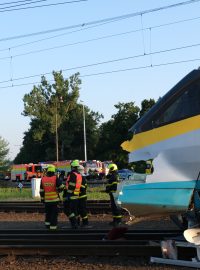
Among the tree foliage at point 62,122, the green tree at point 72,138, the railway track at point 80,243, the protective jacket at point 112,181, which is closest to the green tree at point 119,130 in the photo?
the tree foliage at point 62,122

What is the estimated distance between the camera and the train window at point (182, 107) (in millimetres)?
7926

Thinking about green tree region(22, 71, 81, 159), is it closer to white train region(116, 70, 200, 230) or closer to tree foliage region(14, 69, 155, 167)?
tree foliage region(14, 69, 155, 167)

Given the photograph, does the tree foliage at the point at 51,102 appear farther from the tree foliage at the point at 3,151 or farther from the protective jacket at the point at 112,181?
the protective jacket at the point at 112,181

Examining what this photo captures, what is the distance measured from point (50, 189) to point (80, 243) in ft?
10.3

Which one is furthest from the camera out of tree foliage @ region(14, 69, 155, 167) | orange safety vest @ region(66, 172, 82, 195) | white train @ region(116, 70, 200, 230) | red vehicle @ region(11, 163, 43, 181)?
tree foliage @ region(14, 69, 155, 167)

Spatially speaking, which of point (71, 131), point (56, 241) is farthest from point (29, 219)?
point (71, 131)

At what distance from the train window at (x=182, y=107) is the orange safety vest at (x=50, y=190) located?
5306mm

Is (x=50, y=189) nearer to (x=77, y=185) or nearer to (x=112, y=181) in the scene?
(x=77, y=185)

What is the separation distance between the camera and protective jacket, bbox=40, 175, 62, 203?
42.2ft

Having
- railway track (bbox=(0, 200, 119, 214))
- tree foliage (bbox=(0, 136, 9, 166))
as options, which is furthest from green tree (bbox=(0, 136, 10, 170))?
railway track (bbox=(0, 200, 119, 214))

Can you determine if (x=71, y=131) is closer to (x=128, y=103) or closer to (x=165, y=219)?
(x=128, y=103)

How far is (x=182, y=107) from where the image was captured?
8078 mm

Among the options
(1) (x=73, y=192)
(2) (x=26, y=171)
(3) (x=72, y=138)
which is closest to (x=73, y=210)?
(1) (x=73, y=192)

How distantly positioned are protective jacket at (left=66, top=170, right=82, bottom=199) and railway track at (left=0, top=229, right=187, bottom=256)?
1.32m
